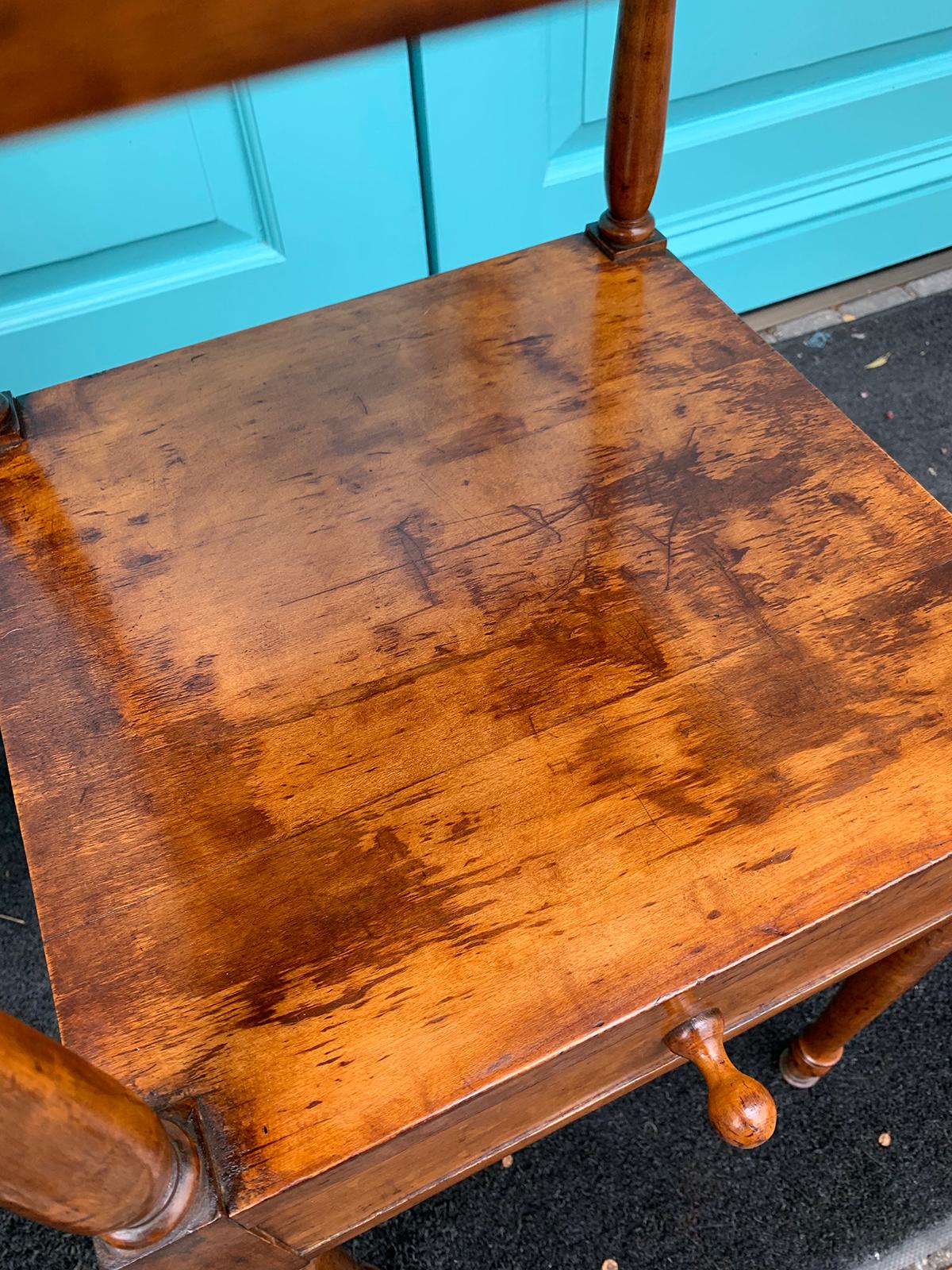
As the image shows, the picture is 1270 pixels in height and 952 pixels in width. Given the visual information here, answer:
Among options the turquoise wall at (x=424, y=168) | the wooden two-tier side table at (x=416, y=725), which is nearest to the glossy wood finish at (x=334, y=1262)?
the wooden two-tier side table at (x=416, y=725)

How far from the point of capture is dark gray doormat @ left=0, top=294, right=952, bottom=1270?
2.63ft

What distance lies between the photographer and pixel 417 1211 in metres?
0.83

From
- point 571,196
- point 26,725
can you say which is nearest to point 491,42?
point 571,196

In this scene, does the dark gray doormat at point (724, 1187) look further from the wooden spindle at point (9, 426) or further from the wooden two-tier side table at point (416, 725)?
the wooden spindle at point (9, 426)

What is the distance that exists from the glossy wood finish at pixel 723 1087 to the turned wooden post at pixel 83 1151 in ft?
0.74

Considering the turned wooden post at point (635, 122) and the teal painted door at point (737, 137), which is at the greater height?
the turned wooden post at point (635, 122)

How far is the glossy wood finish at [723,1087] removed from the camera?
1.48 feet

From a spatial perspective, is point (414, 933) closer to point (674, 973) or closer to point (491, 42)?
point (674, 973)

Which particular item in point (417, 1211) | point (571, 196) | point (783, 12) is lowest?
point (417, 1211)

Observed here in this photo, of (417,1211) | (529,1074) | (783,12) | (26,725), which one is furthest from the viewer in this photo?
(783,12)

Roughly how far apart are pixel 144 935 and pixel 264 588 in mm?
209

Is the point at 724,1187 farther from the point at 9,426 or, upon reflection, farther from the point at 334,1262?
the point at 9,426

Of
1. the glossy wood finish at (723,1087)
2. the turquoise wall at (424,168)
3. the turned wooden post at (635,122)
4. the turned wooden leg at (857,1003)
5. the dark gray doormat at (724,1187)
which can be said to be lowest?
the dark gray doormat at (724,1187)

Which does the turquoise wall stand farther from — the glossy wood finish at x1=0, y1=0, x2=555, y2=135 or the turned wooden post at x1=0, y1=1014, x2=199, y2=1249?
the turned wooden post at x1=0, y1=1014, x2=199, y2=1249
